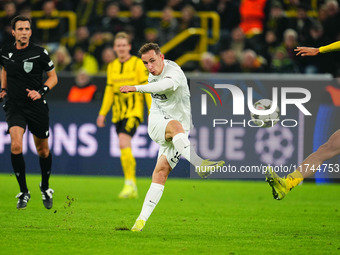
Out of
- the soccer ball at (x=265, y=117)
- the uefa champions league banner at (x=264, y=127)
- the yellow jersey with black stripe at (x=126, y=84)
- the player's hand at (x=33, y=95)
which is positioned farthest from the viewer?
the uefa champions league banner at (x=264, y=127)

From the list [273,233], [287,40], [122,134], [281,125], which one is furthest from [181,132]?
[287,40]

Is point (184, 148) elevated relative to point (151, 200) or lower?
elevated

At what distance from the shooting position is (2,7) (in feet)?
69.8

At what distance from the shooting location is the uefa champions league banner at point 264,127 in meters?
14.8

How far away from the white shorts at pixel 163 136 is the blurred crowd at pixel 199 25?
789 cm

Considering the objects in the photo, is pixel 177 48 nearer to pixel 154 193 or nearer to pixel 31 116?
pixel 31 116

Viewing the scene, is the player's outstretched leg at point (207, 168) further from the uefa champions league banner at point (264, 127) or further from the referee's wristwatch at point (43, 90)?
the uefa champions league banner at point (264, 127)

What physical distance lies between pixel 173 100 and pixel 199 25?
1081 centimetres

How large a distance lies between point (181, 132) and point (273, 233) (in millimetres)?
1629

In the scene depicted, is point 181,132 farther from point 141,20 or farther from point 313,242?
point 141,20

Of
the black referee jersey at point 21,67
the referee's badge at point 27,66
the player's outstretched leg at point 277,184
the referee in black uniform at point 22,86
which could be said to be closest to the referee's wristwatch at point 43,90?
the referee in black uniform at point 22,86

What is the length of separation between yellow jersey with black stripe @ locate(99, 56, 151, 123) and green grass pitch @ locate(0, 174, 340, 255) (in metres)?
1.44

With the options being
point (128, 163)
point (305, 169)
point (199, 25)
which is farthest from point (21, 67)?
point (199, 25)

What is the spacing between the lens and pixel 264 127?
14648 mm
